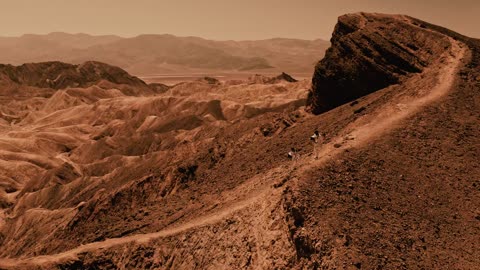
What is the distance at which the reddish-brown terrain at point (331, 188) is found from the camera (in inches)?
569

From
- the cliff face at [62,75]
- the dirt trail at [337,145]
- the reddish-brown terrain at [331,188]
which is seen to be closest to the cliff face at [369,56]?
the reddish-brown terrain at [331,188]

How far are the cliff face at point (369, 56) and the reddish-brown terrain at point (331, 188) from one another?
0.23 feet

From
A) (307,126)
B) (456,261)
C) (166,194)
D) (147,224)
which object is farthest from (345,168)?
(166,194)

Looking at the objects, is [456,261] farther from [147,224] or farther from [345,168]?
[147,224]

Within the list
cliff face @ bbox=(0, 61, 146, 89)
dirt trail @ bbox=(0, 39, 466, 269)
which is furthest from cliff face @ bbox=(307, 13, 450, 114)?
cliff face @ bbox=(0, 61, 146, 89)

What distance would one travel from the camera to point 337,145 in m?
18.8

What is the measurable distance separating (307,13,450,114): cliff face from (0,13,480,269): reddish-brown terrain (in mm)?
71

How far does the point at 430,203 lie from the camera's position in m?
15.8

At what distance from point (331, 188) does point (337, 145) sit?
11.0 ft

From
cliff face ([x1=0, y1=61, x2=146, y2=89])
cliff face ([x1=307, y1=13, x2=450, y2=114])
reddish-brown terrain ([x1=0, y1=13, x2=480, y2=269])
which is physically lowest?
cliff face ([x1=0, y1=61, x2=146, y2=89])

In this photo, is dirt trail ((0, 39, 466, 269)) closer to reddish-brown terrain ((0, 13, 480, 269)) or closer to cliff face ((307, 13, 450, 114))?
reddish-brown terrain ((0, 13, 480, 269))

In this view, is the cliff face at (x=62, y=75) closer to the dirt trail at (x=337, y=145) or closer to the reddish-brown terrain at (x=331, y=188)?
the reddish-brown terrain at (x=331, y=188)

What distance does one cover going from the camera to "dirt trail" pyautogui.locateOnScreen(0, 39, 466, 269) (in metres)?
18.5

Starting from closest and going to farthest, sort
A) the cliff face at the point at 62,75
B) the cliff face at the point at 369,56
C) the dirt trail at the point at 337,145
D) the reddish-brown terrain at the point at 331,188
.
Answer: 1. the reddish-brown terrain at the point at 331,188
2. the dirt trail at the point at 337,145
3. the cliff face at the point at 369,56
4. the cliff face at the point at 62,75
